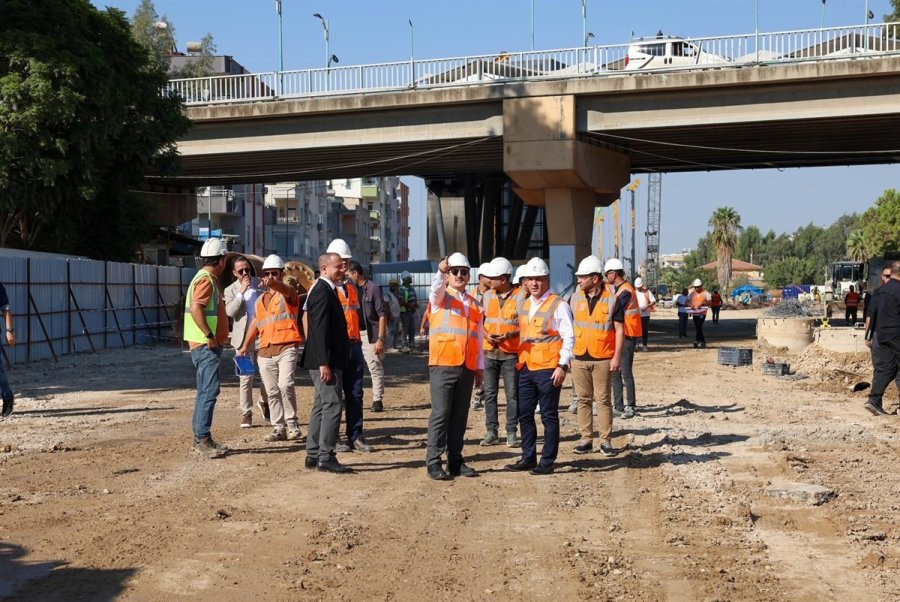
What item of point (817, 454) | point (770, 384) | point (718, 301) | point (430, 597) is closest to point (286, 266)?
point (817, 454)

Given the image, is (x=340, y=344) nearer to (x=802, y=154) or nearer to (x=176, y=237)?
(x=802, y=154)

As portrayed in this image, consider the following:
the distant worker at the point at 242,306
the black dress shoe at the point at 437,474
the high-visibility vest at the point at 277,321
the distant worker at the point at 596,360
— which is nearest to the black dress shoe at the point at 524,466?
the black dress shoe at the point at 437,474

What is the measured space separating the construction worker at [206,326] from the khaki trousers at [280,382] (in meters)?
1.16

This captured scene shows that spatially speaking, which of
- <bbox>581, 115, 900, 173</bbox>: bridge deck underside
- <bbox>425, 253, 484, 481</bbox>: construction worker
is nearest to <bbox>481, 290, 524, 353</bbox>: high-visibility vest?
<bbox>425, 253, 484, 481</bbox>: construction worker

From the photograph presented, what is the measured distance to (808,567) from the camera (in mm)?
6598

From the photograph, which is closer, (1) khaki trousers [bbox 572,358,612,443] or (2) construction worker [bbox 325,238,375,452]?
(1) khaki trousers [bbox 572,358,612,443]

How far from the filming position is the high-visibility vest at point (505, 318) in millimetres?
11625

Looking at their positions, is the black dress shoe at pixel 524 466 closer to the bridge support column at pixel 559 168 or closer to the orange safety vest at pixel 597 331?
the orange safety vest at pixel 597 331

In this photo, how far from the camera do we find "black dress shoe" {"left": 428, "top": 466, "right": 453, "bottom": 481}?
31.4 feet

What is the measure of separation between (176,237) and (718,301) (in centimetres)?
2853

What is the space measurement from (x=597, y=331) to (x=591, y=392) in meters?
0.61

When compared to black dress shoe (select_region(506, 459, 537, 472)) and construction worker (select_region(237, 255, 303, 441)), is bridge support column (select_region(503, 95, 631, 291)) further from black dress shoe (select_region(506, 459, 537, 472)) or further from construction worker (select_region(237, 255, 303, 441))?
black dress shoe (select_region(506, 459, 537, 472))

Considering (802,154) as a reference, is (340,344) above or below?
below

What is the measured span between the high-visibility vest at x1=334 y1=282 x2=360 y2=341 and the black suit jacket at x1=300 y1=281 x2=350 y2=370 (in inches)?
75.2
